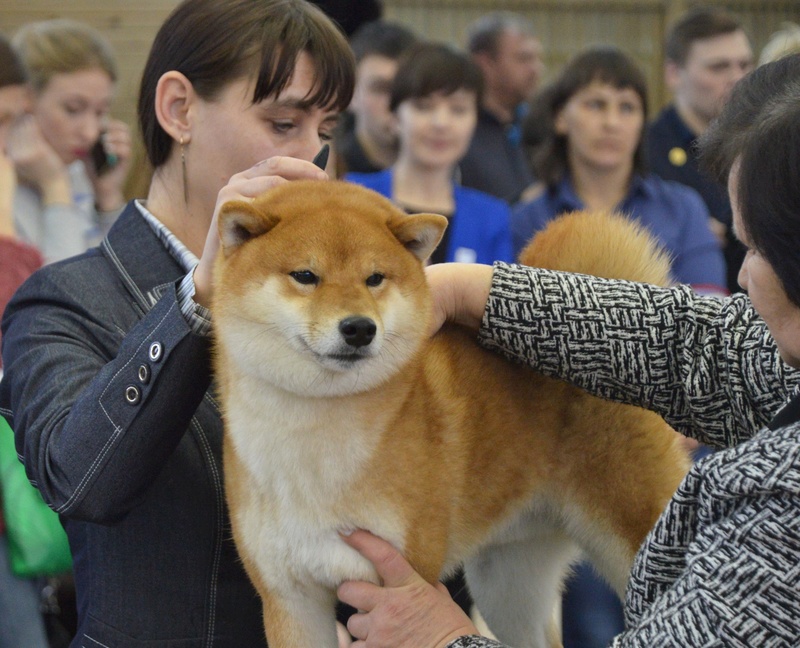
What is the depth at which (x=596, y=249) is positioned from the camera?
1789mm

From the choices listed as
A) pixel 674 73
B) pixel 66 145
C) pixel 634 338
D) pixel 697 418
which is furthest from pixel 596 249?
pixel 674 73

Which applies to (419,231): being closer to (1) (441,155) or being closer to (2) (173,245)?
(2) (173,245)

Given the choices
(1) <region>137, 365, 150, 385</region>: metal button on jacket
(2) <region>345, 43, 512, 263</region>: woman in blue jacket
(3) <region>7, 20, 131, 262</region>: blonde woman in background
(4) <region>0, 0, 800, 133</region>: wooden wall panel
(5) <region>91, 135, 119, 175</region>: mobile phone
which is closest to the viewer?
(1) <region>137, 365, 150, 385</region>: metal button on jacket

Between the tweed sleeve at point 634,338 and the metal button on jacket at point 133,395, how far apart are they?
556mm

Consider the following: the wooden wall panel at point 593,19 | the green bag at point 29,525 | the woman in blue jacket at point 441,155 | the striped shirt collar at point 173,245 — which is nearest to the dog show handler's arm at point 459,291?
the striped shirt collar at point 173,245

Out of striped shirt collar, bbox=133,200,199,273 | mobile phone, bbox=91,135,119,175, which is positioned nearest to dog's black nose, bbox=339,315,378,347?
striped shirt collar, bbox=133,200,199,273

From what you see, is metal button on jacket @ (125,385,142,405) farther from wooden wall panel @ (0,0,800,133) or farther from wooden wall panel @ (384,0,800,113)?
wooden wall panel @ (384,0,800,113)

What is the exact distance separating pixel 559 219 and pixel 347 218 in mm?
520

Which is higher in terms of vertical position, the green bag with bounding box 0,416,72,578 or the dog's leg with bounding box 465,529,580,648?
the dog's leg with bounding box 465,529,580,648

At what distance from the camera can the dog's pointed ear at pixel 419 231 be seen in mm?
1510

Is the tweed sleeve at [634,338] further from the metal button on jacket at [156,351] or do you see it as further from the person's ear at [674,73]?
the person's ear at [674,73]

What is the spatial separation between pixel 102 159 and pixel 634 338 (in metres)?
2.85

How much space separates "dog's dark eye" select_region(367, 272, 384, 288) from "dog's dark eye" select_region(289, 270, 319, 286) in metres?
0.08

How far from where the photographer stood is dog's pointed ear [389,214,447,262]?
4.95ft
